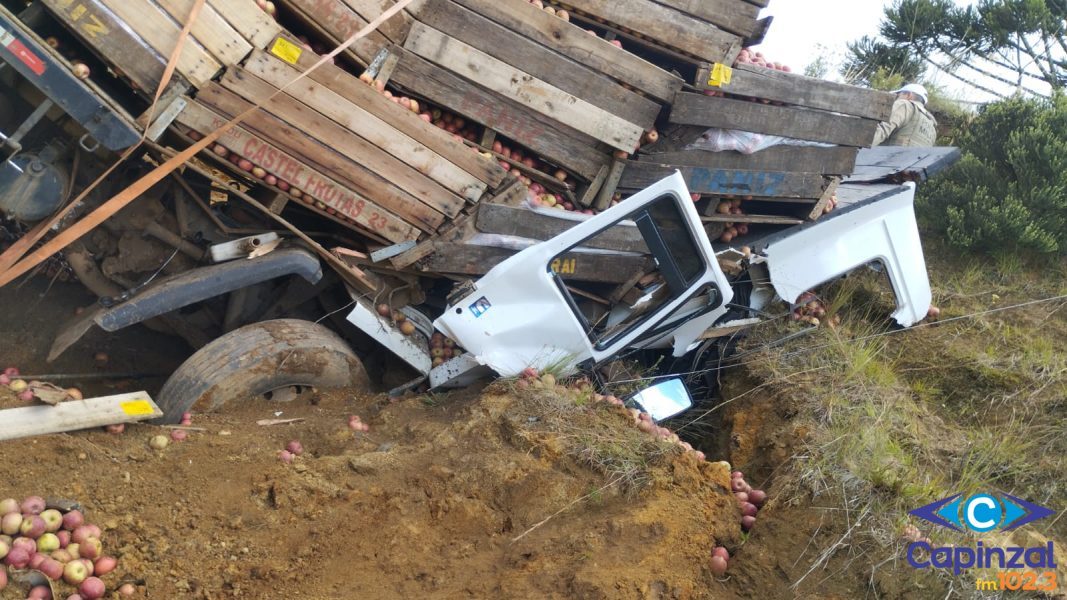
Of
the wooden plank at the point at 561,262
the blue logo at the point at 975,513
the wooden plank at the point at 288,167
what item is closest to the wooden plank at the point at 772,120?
the wooden plank at the point at 561,262

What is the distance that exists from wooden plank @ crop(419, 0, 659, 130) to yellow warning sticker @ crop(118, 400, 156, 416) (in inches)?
120

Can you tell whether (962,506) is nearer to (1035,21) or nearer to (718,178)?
(718,178)

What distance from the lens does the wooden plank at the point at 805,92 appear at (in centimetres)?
649

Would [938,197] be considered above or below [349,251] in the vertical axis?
above

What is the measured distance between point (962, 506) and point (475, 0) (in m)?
4.27

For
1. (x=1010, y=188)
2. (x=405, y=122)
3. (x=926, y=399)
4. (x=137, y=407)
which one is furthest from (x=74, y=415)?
(x=1010, y=188)

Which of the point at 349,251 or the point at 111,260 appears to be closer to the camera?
the point at 111,260

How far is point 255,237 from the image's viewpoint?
5320 mm

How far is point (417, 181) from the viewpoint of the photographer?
569 centimetres

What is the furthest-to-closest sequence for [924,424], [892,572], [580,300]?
[580,300] → [924,424] → [892,572]

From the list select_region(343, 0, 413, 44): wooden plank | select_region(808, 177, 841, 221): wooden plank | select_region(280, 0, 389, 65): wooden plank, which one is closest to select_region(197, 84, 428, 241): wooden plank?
select_region(280, 0, 389, 65): wooden plank

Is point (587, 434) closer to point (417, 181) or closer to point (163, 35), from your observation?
point (417, 181)

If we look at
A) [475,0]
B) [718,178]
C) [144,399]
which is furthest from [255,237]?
[718,178]

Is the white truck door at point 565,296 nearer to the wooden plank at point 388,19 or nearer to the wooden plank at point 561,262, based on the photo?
the wooden plank at point 561,262
